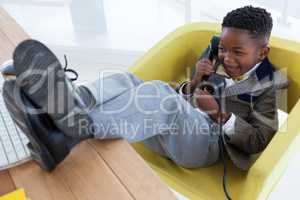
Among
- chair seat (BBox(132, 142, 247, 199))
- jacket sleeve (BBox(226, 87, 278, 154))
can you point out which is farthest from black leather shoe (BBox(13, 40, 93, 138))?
jacket sleeve (BBox(226, 87, 278, 154))

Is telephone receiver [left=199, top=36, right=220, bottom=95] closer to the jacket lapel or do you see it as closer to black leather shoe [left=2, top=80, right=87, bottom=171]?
the jacket lapel

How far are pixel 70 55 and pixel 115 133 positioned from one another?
1.69 meters

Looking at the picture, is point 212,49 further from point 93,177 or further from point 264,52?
point 93,177

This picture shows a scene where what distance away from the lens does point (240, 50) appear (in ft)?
3.58

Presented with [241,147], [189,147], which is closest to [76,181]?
[189,147]

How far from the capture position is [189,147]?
1021 millimetres

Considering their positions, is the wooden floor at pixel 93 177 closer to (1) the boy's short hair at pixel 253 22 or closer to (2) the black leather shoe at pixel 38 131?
(2) the black leather shoe at pixel 38 131

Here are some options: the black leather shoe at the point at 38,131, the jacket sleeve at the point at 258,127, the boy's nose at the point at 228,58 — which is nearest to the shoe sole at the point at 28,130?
the black leather shoe at the point at 38,131

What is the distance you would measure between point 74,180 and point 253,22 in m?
0.73

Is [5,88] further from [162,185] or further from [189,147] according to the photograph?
[189,147]

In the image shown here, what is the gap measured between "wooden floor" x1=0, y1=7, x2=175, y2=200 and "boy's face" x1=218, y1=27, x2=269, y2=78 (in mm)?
532

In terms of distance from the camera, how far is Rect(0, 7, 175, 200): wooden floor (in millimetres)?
647

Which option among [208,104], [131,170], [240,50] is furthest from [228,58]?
[131,170]

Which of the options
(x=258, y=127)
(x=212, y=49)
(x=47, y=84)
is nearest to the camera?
(x=47, y=84)
